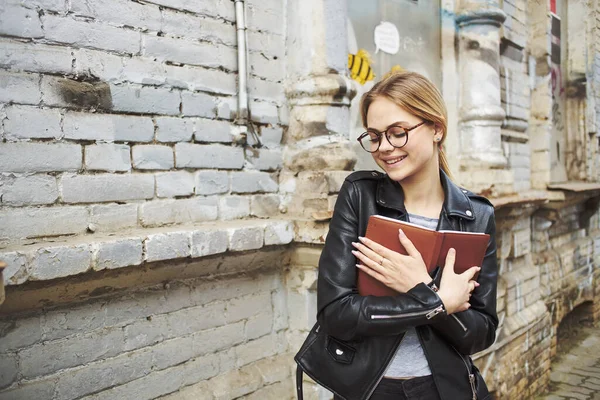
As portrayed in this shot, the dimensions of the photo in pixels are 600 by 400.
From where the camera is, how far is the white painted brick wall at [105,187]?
87.0 inches

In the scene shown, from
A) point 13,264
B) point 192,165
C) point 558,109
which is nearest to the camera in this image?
point 13,264

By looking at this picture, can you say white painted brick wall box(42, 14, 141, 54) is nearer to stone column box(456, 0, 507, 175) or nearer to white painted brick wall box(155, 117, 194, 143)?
white painted brick wall box(155, 117, 194, 143)

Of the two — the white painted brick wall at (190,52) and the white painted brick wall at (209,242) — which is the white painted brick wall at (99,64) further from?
the white painted brick wall at (209,242)

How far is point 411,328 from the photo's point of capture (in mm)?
1614

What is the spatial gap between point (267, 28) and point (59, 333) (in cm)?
206

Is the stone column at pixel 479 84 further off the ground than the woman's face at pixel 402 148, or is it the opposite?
the stone column at pixel 479 84

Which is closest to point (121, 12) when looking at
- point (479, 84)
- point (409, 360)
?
point (409, 360)

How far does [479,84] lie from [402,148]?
11.5 ft

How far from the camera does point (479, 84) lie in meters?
4.70

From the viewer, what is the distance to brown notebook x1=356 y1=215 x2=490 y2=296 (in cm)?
156

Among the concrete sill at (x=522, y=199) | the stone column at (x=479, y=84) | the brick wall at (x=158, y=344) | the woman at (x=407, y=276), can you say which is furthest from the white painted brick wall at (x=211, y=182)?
the stone column at (x=479, y=84)

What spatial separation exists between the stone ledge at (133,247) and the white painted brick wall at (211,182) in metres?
0.20

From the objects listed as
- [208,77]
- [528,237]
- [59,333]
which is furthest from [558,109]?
[59,333]

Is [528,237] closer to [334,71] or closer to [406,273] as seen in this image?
[334,71]
